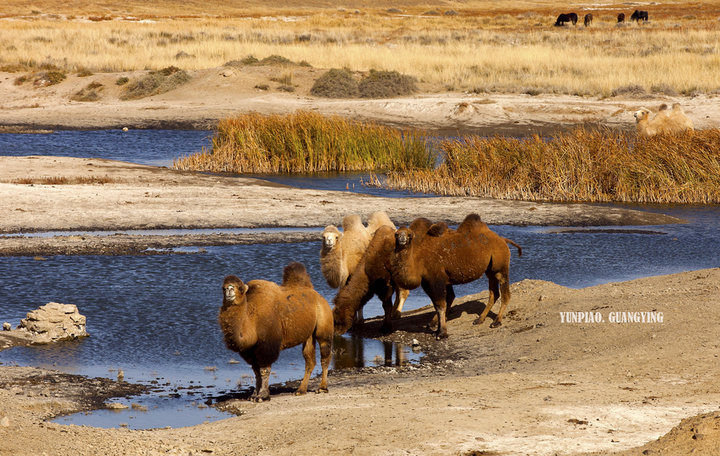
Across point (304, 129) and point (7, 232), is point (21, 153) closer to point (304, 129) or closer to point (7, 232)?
point (304, 129)

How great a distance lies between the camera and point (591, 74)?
4303 centimetres

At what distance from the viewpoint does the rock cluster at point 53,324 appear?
10603mm

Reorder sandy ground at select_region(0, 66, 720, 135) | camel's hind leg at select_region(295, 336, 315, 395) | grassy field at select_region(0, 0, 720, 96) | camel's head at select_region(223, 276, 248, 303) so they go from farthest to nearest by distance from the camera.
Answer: grassy field at select_region(0, 0, 720, 96), sandy ground at select_region(0, 66, 720, 135), camel's hind leg at select_region(295, 336, 315, 395), camel's head at select_region(223, 276, 248, 303)

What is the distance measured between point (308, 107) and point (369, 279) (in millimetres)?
26338

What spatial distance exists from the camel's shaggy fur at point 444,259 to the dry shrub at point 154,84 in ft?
108

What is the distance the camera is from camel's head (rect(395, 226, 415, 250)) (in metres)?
10.6

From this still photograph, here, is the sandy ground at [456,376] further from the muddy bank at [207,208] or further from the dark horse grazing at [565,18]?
the dark horse grazing at [565,18]

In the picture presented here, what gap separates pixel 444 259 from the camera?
1105 cm

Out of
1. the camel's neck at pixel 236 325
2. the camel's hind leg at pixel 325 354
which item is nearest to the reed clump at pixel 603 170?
the camel's hind leg at pixel 325 354

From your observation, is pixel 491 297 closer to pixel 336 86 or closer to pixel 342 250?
pixel 342 250

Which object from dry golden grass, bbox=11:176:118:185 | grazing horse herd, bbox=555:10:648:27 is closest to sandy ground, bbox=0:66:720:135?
dry golden grass, bbox=11:176:118:185

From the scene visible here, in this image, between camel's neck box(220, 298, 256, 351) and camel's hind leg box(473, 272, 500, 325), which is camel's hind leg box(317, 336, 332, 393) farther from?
camel's hind leg box(473, 272, 500, 325)

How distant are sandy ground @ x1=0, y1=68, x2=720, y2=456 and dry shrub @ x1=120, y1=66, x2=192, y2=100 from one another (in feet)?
72.1

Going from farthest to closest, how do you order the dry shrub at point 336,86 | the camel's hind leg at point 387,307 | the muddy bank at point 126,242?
the dry shrub at point 336,86
the muddy bank at point 126,242
the camel's hind leg at point 387,307
